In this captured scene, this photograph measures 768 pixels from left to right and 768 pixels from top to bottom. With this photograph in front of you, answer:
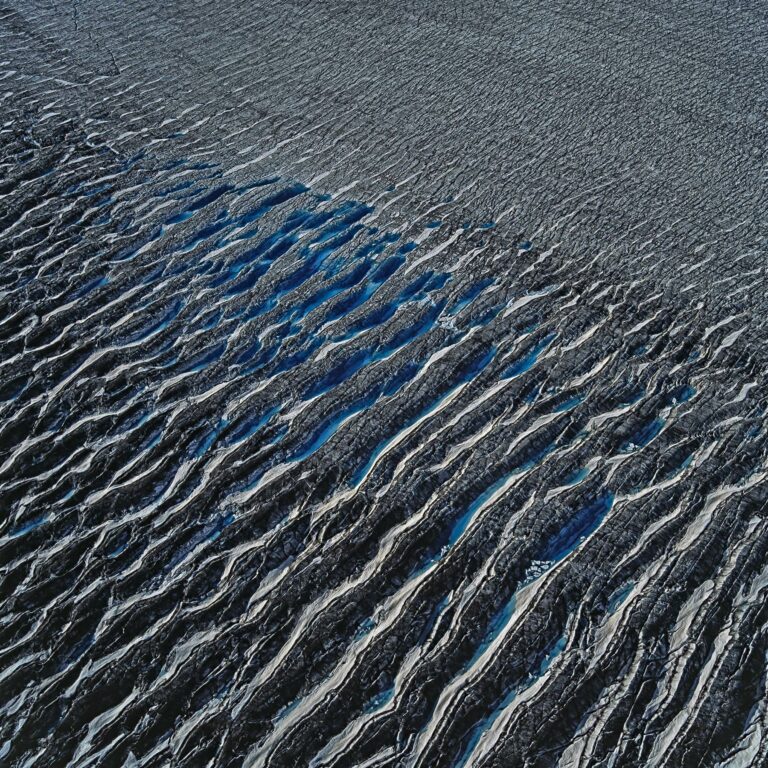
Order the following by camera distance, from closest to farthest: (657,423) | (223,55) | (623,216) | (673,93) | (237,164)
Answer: (657,423), (623,216), (237,164), (673,93), (223,55)

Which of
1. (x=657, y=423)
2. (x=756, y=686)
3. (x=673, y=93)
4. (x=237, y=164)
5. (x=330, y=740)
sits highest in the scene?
(x=673, y=93)

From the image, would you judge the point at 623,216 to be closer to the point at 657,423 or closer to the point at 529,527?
the point at 657,423

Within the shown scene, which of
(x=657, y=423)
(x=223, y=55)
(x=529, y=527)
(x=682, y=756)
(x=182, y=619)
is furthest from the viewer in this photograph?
(x=223, y=55)

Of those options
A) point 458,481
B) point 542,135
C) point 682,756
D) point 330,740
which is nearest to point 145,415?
point 458,481

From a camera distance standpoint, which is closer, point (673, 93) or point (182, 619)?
point (182, 619)
